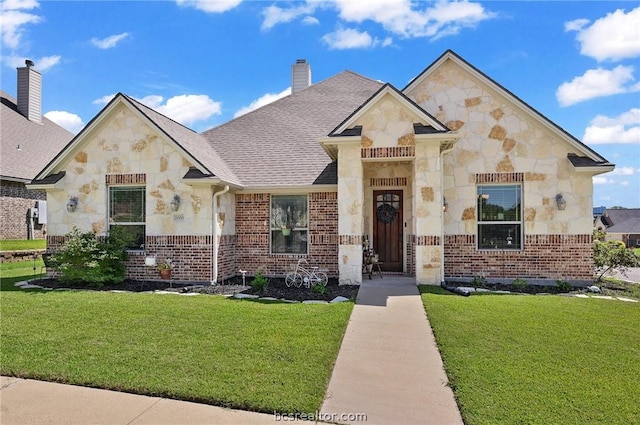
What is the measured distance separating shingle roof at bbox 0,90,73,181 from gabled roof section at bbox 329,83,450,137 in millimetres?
15721

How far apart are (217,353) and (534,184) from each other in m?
9.38

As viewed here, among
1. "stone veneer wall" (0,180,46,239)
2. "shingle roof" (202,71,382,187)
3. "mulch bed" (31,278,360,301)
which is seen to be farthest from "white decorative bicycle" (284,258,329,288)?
"stone veneer wall" (0,180,46,239)

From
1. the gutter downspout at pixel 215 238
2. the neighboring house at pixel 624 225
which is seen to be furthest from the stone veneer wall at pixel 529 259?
the neighboring house at pixel 624 225

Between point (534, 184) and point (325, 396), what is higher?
point (534, 184)

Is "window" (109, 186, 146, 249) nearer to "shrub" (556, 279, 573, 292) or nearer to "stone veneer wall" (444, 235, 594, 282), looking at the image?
"stone veneer wall" (444, 235, 594, 282)

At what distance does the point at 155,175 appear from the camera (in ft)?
35.0

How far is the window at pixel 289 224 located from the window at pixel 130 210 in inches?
142

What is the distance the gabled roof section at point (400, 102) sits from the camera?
9531 mm

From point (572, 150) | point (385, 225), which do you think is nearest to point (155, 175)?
point (385, 225)

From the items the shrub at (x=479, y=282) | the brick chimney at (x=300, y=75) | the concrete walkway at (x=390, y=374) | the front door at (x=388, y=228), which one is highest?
the brick chimney at (x=300, y=75)

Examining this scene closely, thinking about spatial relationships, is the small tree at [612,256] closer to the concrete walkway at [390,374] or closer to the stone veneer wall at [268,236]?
the concrete walkway at [390,374]

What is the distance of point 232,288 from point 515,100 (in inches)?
352

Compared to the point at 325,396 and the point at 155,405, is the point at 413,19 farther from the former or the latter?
the point at 155,405

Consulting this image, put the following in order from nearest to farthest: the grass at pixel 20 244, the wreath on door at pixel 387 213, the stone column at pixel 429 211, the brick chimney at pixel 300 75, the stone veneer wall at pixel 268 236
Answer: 1. the stone column at pixel 429 211
2. the stone veneer wall at pixel 268 236
3. the wreath on door at pixel 387 213
4. the grass at pixel 20 244
5. the brick chimney at pixel 300 75
